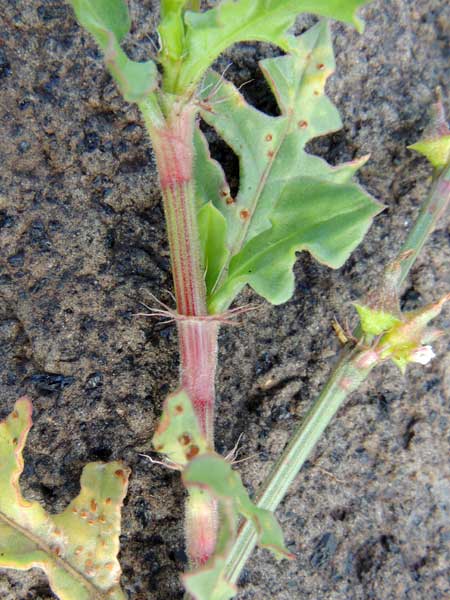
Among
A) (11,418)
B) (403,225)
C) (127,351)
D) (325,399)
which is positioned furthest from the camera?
(403,225)

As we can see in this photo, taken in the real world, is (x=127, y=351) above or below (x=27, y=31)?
below

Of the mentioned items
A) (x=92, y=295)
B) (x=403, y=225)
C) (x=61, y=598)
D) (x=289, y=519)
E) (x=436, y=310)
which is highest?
(x=403, y=225)

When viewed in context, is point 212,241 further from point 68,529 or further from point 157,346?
point 68,529

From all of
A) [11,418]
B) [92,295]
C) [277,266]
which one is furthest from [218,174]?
[11,418]

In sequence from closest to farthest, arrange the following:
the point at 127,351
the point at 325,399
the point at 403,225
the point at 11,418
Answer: the point at 11,418, the point at 325,399, the point at 127,351, the point at 403,225

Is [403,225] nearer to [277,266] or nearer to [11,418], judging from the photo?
[277,266]

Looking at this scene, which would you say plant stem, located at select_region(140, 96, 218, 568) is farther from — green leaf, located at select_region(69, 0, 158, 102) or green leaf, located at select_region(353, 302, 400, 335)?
green leaf, located at select_region(353, 302, 400, 335)

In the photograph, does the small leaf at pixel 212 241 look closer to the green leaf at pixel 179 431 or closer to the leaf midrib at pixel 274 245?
the leaf midrib at pixel 274 245

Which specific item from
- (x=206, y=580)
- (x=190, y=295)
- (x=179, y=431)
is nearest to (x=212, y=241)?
(x=190, y=295)
